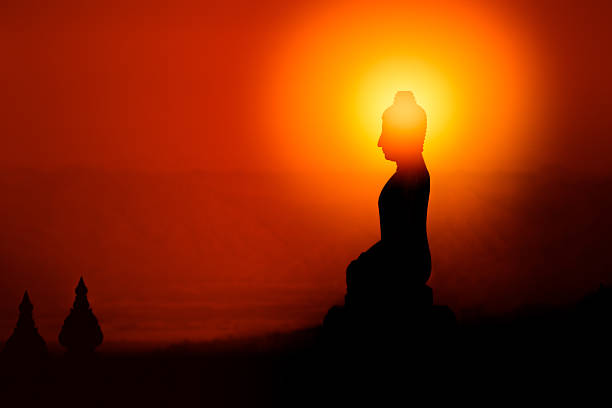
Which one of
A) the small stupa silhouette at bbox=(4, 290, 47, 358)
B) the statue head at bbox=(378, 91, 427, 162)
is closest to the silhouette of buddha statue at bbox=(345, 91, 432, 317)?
the statue head at bbox=(378, 91, 427, 162)

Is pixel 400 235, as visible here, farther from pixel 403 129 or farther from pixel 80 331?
pixel 80 331

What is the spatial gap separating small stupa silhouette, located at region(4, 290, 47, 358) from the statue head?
109 ft

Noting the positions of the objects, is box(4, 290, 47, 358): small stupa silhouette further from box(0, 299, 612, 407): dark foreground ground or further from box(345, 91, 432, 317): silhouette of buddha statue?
box(345, 91, 432, 317): silhouette of buddha statue

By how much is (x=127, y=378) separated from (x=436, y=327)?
32.3 meters

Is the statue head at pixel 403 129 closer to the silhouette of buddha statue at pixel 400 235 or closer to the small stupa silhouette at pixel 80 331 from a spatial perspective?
the silhouette of buddha statue at pixel 400 235

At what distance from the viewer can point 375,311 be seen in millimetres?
23438

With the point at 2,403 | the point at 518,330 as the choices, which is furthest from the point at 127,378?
the point at 518,330

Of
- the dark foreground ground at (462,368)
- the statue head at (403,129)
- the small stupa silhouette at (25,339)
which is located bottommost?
the dark foreground ground at (462,368)

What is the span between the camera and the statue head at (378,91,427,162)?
942 inches

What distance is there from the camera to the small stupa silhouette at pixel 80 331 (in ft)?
174

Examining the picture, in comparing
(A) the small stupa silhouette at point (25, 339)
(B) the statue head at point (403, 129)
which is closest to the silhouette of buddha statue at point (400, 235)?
(B) the statue head at point (403, 129)

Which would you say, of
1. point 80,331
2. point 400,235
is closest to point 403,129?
point 400,235

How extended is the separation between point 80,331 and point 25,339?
9.49 ft

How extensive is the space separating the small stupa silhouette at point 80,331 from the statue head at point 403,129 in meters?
32.2
